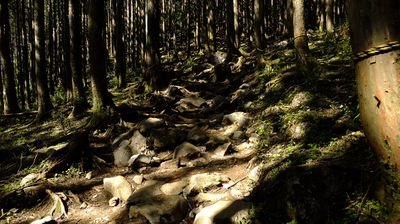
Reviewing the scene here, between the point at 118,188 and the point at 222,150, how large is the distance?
7.47 feet

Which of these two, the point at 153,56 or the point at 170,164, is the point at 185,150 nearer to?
the point at 170,164

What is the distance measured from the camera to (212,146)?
18.6ft

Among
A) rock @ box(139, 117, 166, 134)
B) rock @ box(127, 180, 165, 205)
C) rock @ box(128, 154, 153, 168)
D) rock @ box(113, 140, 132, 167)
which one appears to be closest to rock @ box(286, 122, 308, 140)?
rock @ box(127, 180, 165, 205)

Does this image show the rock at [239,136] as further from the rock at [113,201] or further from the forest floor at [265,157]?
the rock at [113,201]

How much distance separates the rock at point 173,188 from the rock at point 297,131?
2330mm

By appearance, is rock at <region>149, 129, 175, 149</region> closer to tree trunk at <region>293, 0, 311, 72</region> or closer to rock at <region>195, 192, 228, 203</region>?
rock at <region>195, 192, 228, 203</region>

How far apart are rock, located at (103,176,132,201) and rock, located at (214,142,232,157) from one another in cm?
198

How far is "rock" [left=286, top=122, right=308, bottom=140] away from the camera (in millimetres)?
4602

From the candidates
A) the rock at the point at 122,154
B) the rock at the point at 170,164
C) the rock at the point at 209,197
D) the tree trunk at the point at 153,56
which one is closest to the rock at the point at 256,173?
the rock at the point at 209,197

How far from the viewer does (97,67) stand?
7.26 meters

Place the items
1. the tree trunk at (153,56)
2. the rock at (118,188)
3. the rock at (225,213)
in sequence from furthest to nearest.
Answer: the tree trunk at (153,56) < the rock at (118,188) < the rock at (225,213)

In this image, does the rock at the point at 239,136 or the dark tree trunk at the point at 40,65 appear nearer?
the rock at the point at 239,136

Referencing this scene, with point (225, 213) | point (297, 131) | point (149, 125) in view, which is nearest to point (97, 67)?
point (149, 125)

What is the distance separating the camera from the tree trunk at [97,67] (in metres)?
7.17
